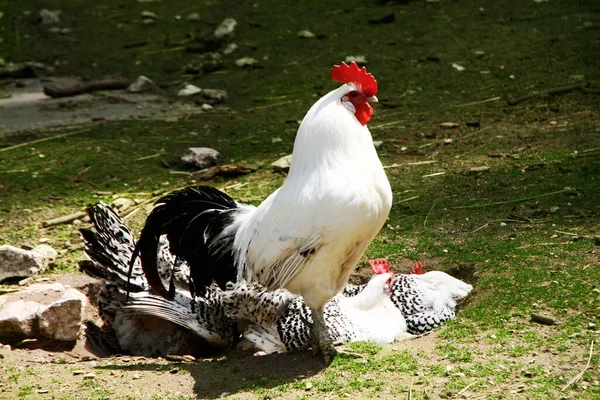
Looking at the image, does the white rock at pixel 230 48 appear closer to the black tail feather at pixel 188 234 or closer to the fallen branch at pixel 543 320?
the black tail feather at pixel 188 234

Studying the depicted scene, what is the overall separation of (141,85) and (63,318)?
198 inches

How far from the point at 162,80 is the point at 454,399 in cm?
687

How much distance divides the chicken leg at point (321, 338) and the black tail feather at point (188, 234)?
632 mm

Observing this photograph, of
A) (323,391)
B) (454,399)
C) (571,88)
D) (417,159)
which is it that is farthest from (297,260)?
(571,88)

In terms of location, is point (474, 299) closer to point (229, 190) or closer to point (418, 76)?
point (229, 190)

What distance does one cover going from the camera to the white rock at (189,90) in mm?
9188

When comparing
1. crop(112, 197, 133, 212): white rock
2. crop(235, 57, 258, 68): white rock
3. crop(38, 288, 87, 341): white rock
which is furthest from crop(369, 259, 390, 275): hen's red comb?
crop(235, 57, 258, 68): white rock

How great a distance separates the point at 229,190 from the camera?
680cm

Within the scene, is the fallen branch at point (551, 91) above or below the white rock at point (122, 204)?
above

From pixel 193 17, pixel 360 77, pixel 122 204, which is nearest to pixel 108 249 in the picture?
pixel 122 204

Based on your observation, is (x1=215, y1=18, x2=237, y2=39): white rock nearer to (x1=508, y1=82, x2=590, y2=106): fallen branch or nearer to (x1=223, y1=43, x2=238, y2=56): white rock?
(x1=223, y1=43, x2=238, y2=56): white rock

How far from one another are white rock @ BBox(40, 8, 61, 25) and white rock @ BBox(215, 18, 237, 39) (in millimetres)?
2641

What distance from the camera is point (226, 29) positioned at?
1059cm

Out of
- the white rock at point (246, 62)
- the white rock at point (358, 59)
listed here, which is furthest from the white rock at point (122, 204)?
the white rock at point (358, 59)
